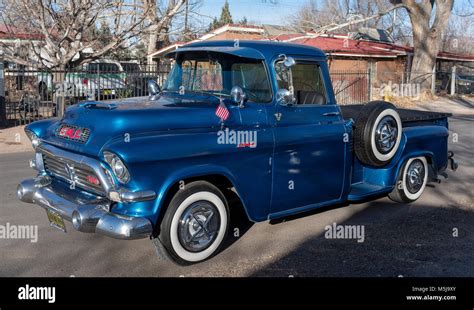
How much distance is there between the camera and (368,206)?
7.02 metres

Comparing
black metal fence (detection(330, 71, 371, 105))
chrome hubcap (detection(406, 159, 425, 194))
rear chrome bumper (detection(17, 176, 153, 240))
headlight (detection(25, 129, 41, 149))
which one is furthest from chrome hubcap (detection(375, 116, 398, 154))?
black metal fence (detection(330, 71, 371, 105))

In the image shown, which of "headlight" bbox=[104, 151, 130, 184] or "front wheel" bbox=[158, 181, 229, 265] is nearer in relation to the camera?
"headlight" bbox=[104, 151, 130, 184]

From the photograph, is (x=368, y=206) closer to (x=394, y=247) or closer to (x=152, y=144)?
(x=394, y=247)

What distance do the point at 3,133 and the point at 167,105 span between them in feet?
37.6

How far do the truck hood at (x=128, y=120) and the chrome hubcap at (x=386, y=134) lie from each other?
2.01m

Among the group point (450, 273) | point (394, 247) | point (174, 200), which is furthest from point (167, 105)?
point (450, 273)

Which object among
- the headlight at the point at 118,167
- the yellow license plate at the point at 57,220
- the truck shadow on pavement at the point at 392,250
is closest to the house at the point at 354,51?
the truck shadow on pavement at the point at 392,250

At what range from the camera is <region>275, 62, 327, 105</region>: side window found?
5.43 m

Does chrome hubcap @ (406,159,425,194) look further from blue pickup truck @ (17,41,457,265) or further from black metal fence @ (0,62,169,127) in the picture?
black metal fence @ (0,62,169,127)

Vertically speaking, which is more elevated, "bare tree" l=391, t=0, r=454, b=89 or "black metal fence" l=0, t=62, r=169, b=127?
"bare tree" l=391, t=0, r=454, b=89

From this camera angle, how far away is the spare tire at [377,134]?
5906mm

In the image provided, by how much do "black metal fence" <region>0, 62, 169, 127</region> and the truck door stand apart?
10.6 metres

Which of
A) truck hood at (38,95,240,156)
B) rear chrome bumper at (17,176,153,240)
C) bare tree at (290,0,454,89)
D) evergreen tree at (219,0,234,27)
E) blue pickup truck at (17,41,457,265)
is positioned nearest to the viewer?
rear chrome bumper at (17,176,153,240)

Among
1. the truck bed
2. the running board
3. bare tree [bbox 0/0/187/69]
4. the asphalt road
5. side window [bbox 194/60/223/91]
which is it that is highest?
bare tree [bbox 0/0/187/69]
